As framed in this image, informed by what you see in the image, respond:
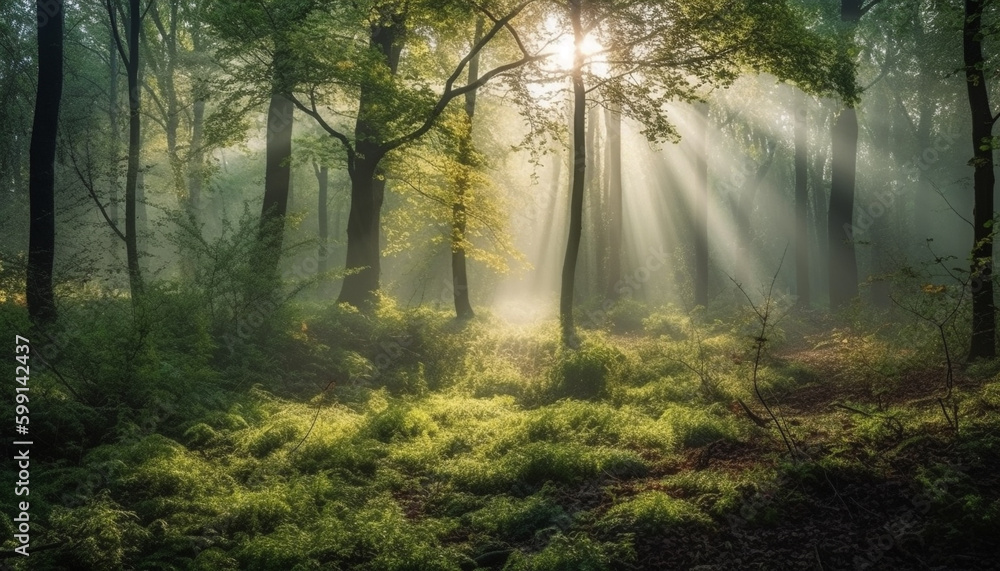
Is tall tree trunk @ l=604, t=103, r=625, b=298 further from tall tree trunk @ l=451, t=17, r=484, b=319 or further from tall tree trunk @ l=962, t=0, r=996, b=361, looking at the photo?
tall tree trunk @ l=962, t=0, r=996, b=361


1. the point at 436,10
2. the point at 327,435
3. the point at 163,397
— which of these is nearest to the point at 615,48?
the point at 436,10

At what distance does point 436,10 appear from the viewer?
13.6 meters

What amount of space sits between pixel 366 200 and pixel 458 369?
5.50m

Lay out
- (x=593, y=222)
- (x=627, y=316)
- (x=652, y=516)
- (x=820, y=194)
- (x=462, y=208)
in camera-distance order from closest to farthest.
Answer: (x=652, y=516)
(x=462, y=208)
(x=627, y=316)
(x=593, y=222)
(x=820, y=194)

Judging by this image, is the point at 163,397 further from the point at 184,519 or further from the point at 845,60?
the point at 845,60

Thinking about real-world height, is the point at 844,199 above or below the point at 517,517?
above

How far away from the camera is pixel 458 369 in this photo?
13969mm

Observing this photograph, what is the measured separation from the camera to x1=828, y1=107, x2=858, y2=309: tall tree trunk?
65.7ft

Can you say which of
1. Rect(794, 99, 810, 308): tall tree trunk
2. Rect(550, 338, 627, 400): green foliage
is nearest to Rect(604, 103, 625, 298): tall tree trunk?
Rect(794, 99, 810, 308): tall tree trunk

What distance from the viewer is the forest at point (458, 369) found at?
5293 mm

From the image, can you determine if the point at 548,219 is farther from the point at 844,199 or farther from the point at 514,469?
the point at 514,469

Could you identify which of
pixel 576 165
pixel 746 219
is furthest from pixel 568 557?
pixel 746 219

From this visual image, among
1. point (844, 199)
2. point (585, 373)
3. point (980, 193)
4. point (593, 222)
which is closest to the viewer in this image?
point (980, 193)

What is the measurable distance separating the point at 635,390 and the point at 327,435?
18.3 feet
